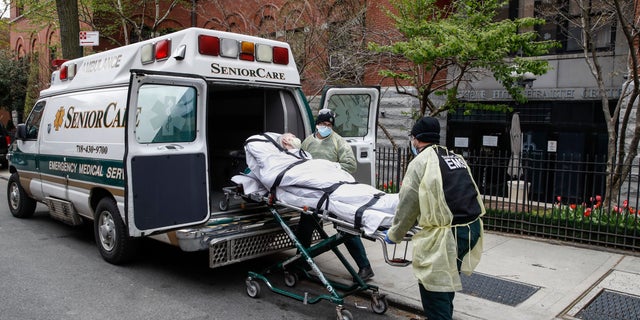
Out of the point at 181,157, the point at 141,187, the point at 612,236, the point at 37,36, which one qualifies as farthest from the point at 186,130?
the point at 37,36

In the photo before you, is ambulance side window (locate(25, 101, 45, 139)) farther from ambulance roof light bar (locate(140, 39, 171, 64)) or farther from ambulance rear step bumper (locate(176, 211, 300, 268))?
ambulance rear step bumper (locate(176, 211, 300, 268))

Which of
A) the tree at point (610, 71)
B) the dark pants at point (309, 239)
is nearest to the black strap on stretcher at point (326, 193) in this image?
the dark pants at point (309, 239)

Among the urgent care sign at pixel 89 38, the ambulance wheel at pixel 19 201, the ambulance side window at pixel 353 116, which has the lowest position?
the ambulance wheel at pixel 19 201

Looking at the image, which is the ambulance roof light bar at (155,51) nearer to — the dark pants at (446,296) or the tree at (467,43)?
the dark pants at (446,296)

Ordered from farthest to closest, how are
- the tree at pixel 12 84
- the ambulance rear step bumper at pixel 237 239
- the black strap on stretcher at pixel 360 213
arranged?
the tree at pixel 12 84 < the ambulance rear step bumper at pixel 237 239 < the black strap on stretcher at pixel 360 213

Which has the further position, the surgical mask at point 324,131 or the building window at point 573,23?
the building window at point 573,23

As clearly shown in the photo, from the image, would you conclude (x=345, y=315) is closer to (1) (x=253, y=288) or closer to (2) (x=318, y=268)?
(2) (x=318, y=268)

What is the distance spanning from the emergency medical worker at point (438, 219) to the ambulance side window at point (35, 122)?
6.85m

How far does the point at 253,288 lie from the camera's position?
213 inches

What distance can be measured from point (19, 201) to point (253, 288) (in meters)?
6.17

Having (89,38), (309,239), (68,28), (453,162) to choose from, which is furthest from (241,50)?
(68,28)

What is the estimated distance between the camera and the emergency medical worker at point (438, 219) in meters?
3.66

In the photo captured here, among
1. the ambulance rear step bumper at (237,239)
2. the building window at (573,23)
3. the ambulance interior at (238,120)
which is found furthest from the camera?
the building window at (573,23)

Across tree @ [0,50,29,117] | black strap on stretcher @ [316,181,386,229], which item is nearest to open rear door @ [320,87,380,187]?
black strap on stretcher @ [316,181,386,229]
